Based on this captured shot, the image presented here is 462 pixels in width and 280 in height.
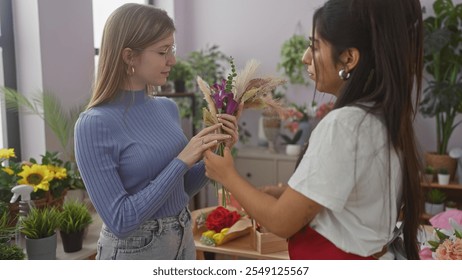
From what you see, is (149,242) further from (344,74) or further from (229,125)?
(344,74)

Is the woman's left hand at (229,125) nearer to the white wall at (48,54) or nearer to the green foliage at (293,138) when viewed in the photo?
the white wall at (48,54)

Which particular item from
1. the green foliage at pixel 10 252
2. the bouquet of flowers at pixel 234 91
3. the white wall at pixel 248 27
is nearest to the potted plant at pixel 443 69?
the white wall at pixel 248 27

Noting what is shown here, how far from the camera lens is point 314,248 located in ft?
3.43

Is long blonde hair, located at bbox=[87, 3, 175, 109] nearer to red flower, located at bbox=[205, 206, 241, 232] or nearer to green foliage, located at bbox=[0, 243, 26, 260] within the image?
green foliage, located at bbox=[0, 243, 26, 260]

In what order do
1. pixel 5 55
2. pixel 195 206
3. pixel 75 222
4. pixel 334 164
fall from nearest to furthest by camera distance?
pixel 334 164, pixel 75 222, pixel 5 55, pixel 195 206

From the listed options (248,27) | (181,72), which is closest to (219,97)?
(181,72)

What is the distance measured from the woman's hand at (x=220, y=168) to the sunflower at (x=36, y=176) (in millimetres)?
1068

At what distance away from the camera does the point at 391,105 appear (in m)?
0.93

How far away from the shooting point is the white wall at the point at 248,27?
4387 millimetres

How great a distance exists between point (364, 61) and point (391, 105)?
0.40ft

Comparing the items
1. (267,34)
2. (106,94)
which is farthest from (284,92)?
(106,94)

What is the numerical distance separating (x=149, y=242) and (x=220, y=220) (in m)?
0.85

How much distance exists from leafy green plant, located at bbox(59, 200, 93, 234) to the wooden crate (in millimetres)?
731
